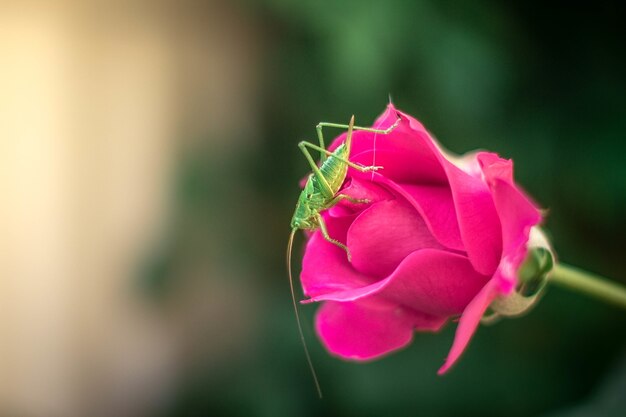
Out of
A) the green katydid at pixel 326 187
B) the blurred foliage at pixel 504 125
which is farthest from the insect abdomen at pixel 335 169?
the blurred foliage at pixel 504 125

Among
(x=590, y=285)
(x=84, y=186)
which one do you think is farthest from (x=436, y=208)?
(x=84, y=186)

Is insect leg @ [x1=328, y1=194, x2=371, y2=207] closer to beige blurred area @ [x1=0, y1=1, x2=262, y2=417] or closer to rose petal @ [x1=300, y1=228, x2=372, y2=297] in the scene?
rose petal @ [x1=300, y1=228, x2=372, y2=297]

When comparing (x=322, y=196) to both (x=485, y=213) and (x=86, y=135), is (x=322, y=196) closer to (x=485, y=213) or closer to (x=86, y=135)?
(x=485, y=213)

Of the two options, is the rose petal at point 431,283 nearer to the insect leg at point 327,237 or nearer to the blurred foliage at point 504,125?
the insect leg at point 327,237

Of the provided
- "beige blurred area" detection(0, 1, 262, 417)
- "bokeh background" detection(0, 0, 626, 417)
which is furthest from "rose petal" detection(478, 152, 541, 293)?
"beige blurred area" detection(0, 1, 262, 417)

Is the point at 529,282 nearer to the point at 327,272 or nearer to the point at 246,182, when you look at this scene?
the point at 327,272
